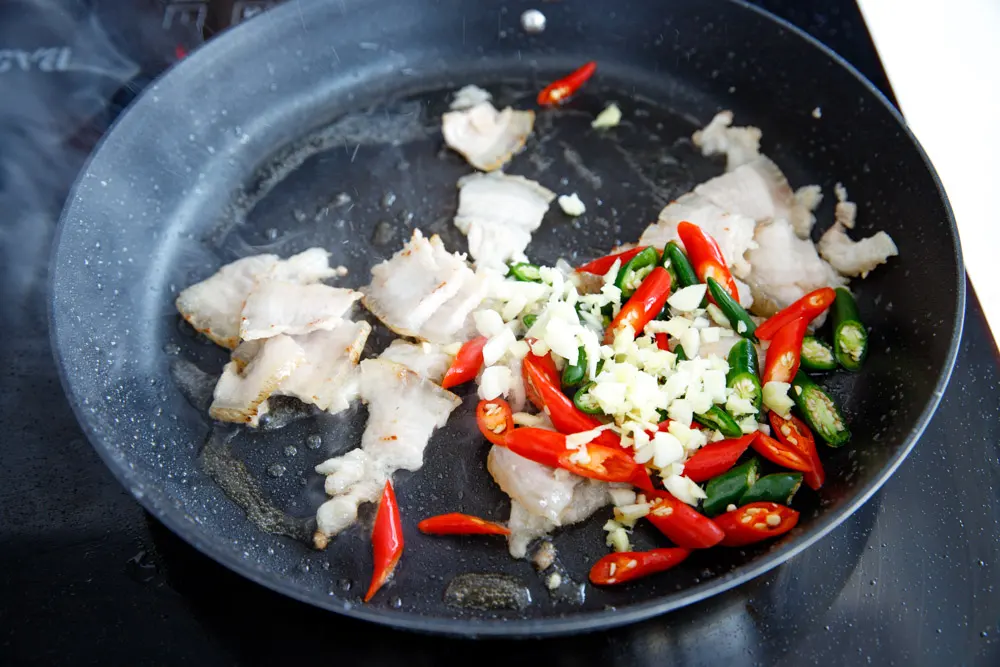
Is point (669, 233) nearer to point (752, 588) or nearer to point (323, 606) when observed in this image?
point (752, 588)

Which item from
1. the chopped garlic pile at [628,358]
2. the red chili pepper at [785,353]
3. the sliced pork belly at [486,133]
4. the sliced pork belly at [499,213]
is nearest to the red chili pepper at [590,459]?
the chopped garlic pile at [628,358]

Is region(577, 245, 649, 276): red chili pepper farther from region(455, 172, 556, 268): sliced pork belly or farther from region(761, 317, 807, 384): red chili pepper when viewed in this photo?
region(761, 317, 807, 384): red chili pepper

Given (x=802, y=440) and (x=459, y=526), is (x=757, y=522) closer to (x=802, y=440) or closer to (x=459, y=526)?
(x=802, y=440)

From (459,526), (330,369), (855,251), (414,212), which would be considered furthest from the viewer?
(414,212)

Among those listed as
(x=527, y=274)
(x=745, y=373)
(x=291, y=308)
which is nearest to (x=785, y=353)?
(x=745, y=373)

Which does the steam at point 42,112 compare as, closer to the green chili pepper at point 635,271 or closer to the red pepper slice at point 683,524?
the green chili pepper at point 635,271
